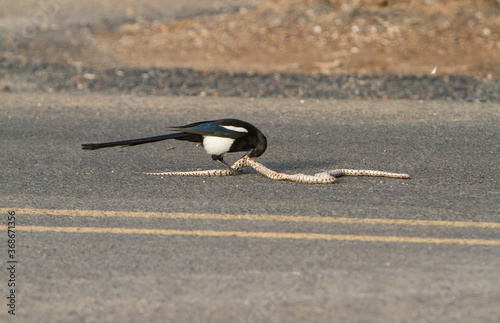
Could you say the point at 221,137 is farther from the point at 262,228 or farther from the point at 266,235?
the point at 266,235

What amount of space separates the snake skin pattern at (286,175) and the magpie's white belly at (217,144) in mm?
265

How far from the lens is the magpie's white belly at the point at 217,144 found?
18.2ft

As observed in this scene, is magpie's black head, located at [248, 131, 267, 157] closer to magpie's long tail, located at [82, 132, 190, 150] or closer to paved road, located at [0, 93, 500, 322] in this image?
paved road, located at [0, 93, 500, 322]

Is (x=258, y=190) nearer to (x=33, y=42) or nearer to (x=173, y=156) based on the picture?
(x=173, y=156)

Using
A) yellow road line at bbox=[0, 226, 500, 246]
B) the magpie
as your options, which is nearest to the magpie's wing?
the magpie

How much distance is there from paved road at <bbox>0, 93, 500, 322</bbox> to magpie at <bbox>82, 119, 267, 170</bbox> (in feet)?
1.06

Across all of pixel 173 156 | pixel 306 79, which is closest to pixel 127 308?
pixel 173 156

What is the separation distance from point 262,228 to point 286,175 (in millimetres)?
1249

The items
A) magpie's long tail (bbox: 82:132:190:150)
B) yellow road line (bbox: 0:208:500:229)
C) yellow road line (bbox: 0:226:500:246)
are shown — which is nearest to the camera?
yellow road line (bbox: 0:226:500:246)

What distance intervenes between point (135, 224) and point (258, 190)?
4.25 ft

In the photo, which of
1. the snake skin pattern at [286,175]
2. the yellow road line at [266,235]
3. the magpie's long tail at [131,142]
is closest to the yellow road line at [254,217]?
the yellow road line at [266,235]

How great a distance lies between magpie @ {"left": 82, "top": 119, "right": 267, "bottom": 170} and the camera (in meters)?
5.54

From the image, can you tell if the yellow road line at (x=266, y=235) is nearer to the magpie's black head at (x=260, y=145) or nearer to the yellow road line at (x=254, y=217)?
the yellow road line at (x=254, y=217)

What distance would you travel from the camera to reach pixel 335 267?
3805mm
